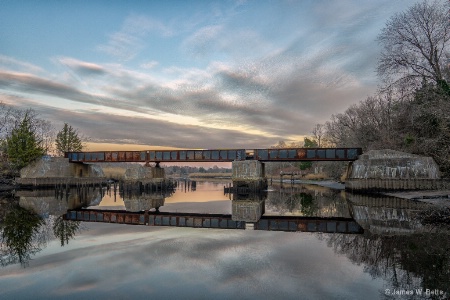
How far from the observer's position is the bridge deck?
43.6 meters

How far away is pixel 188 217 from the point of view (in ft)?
65.1

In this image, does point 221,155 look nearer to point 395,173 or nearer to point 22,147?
point 395,173

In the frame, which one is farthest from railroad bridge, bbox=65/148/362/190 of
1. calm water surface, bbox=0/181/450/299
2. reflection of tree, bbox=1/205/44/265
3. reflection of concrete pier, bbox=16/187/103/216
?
calm water surface, bbox=0/181/450/299

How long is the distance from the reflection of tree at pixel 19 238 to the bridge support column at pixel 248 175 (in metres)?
27.1

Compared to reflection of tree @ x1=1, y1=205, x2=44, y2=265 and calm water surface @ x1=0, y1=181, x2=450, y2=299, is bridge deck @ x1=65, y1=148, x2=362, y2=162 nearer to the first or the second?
calm water surface @ x1=0, y1=181, x2=450, y2=299

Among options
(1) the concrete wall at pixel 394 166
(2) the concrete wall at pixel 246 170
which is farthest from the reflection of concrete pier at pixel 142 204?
(1) the concrete wall at pixel 394 166

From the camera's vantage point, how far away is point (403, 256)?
348 inches

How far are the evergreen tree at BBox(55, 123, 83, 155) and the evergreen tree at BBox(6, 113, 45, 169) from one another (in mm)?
22624

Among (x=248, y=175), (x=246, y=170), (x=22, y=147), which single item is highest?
(x=22, y=147)

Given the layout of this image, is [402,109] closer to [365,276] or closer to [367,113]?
[367,113]

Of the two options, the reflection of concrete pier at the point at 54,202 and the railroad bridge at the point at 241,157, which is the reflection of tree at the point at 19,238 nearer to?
the reflection of concrete pier at the point at 54,202

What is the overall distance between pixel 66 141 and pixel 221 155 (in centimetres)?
4900

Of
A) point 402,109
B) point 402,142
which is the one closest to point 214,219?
point 402,109

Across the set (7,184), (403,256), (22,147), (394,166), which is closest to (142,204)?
(403,256)
